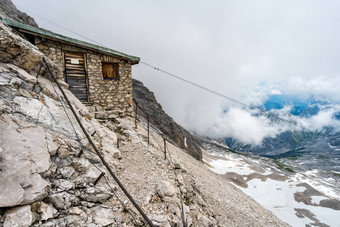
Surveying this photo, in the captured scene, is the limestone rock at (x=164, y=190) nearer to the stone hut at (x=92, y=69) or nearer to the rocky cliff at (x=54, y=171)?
the rocky cliff at (x=54, y=171)

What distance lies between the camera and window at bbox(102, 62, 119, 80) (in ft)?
41.4

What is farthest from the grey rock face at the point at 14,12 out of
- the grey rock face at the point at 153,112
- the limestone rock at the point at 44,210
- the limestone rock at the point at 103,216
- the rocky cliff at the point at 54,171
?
the limestone rock at the point at 103,216

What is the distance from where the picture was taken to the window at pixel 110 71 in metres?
12.6

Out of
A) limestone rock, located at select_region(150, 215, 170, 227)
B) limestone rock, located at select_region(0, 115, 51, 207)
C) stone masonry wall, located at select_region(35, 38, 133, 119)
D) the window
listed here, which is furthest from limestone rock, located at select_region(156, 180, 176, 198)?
the window

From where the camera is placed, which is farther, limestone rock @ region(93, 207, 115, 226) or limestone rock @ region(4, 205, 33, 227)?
limestone rock @ region(93, 207, 115, 226)

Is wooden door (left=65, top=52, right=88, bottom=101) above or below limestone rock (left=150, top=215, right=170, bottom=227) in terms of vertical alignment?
above

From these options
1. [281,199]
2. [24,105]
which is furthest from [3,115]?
[281,199]

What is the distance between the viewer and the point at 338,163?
13238 centimetres

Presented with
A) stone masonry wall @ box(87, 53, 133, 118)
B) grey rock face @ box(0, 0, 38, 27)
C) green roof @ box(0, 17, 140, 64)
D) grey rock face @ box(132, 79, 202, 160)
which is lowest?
grey rock face @ box(132, 79, 202, 160)

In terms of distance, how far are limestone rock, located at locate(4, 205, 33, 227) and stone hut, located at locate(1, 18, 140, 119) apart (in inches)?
344

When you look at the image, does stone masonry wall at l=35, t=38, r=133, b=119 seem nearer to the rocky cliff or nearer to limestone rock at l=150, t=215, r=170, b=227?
the rocky cliff

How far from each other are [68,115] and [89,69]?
651cm

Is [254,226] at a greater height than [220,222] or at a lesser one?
lesser

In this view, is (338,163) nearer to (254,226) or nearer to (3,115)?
(254,226)
